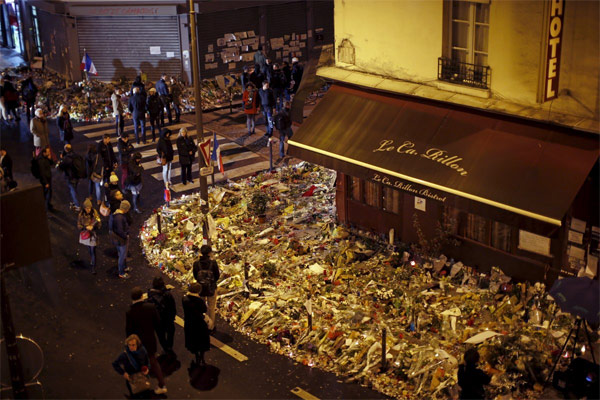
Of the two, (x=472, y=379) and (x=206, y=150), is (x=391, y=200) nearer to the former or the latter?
(x=206, y=150)

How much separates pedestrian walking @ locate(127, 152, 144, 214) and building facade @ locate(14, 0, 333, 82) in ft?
38.6

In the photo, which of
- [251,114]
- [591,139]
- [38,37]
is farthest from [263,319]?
[38,37]

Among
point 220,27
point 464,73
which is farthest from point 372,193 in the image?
point 220,27

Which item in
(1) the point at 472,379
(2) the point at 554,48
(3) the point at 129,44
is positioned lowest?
(1) the point at 472,379

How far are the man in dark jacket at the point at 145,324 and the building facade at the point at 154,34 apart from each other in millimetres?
19116

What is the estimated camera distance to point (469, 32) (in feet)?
50.4

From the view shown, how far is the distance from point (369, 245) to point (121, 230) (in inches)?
205

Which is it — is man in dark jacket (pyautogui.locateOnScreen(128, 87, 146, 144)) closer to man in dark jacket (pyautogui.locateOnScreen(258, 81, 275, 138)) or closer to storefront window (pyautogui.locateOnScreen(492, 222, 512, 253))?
man in dark jacket (pyautogui.locateOnScreen(258, 81, 275, 138))

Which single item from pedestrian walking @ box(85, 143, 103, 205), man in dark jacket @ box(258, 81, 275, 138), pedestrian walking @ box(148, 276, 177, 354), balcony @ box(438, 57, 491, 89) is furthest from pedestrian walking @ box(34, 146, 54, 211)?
balcony @ box(438, 57, 491, 89)

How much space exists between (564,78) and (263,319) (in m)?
6.79

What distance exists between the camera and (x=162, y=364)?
46.4 feet

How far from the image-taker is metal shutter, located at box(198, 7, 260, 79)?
30.9 metres

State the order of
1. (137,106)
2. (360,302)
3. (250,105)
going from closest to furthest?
(360,302) → (137,106) → (250,105)

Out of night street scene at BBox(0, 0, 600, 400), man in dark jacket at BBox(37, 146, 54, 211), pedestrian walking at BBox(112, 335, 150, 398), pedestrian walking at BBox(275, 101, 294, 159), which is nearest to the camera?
pedestrian walking at BBox(112, 335, 150, 398)
